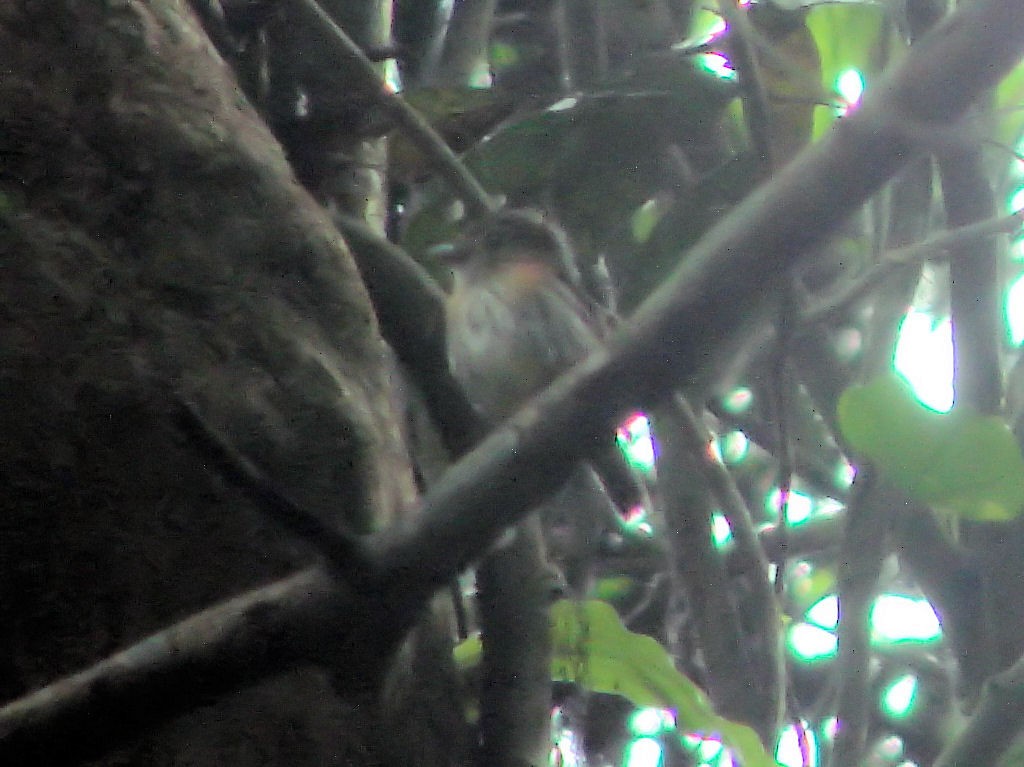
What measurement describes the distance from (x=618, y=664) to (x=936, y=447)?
0.45m

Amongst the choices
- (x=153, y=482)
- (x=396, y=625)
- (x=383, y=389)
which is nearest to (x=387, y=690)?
(x=396, y=625)

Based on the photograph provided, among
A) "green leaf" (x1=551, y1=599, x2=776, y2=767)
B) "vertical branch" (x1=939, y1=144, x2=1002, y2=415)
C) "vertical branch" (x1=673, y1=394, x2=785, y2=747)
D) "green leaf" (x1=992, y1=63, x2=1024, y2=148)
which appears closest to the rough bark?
"green leaf" (x1=551, y1=599, x2=776, y2=767)

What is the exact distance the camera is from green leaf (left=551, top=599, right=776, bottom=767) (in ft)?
4.52

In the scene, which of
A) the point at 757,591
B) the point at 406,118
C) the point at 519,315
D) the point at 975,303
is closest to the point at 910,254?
the point at 975,303

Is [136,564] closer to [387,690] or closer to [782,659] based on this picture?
[387,690]

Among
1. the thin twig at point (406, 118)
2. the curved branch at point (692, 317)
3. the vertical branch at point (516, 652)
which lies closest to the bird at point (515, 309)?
the thin twig at point (406, 118)

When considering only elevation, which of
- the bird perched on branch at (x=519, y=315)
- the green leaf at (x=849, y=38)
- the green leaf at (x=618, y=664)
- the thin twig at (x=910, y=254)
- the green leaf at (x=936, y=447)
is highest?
the green leaf at (x=849, y=38)

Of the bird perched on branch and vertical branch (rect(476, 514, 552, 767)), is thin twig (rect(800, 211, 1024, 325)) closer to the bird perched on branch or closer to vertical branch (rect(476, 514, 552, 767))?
vertical branch (rect(476, 514, 552, 767))

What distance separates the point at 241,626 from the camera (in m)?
0.94

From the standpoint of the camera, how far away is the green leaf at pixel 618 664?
1.38 meters

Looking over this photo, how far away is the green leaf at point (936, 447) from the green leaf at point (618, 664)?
330mm

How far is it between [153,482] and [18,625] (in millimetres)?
182

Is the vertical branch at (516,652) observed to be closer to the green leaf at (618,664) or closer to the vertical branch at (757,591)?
the green leaf at (618,664)

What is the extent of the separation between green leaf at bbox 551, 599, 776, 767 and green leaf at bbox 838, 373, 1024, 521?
330 millimetres
